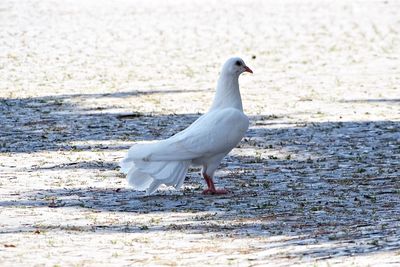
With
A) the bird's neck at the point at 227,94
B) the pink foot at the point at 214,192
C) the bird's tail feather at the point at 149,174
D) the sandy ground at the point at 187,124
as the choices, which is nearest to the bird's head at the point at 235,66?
the bird's neck at the point at 227,94

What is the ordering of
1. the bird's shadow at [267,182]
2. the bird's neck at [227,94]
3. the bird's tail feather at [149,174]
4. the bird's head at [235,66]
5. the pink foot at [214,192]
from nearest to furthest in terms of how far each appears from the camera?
the bird's shadow at [267,182] < the bird's tail feather at [149,174] < the pink foot at [214,192] < the bird's neck at [227,94] < the bird's head at [235,66]

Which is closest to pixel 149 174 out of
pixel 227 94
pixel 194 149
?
pixel 194 149

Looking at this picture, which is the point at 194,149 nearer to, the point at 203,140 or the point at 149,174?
the point at 203,140

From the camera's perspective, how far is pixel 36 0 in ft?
137

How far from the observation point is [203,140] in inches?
427

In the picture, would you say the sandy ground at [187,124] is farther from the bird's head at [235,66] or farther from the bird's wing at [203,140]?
the bird's head at [235,66]

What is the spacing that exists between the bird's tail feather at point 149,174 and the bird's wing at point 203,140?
0.06 meters

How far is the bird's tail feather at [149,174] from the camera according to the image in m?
10.5

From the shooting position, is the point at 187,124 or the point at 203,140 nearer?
the point at 203,140

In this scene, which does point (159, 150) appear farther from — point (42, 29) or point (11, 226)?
point (42, 29)

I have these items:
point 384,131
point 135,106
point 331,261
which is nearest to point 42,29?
point 135,106

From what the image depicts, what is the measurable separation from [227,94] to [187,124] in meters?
4.32

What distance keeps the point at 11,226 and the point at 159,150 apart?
1739 millimetres

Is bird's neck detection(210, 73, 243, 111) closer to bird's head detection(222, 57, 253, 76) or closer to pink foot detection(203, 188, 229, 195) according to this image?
bird's head detection(222, 57, 253, 76)
